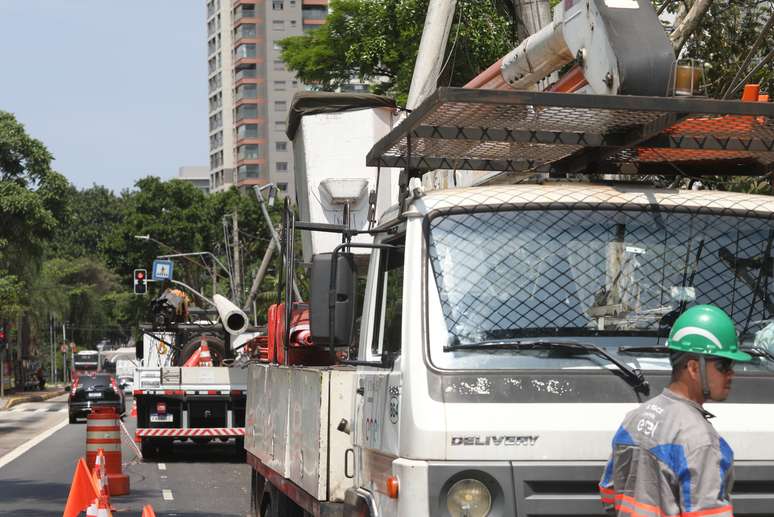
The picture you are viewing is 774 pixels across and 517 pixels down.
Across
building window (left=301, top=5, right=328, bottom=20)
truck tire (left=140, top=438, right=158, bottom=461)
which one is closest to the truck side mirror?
truck tire (left=140, top=438, right=158, bottom=461)

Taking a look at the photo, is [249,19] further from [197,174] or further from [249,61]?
[197,174]

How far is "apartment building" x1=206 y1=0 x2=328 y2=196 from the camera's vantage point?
128 metres

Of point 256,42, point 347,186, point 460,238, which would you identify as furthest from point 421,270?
point 256,42

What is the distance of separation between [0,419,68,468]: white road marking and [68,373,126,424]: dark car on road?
151 centimetres

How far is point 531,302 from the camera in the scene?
5492 millimetres

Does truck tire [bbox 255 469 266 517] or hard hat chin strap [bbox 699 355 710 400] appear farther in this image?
truck tire [bbox 255 469 266 517]

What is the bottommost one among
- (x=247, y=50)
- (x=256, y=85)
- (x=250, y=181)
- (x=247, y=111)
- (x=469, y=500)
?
(x=469, y=500)

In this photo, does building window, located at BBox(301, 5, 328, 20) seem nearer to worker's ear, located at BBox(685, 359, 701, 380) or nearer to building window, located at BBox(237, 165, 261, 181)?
building window, located at BBox(237, 165, 261, 181)

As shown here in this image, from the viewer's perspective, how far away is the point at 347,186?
962 cm

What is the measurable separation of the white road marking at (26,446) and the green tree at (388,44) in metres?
10.3

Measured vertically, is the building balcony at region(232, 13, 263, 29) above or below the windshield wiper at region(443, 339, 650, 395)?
above

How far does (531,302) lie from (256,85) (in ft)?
416

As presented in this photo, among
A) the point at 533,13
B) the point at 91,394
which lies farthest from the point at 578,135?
the point at 91,394

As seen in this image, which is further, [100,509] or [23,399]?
[23,399]
